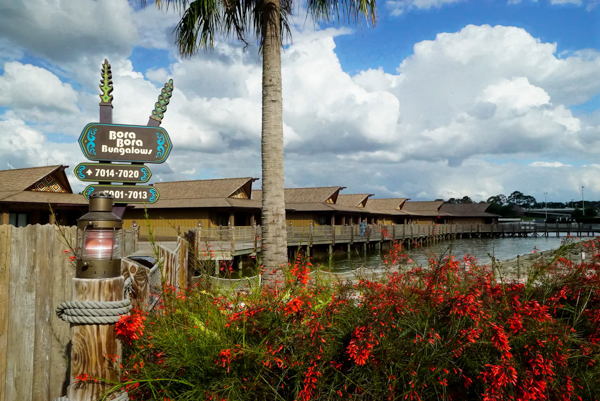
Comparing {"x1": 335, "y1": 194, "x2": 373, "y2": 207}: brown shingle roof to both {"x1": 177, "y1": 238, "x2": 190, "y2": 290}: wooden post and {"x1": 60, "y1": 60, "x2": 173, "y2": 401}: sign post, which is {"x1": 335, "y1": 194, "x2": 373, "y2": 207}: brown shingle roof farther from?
{"x1": 177, "y1": 238, "x2": 190, "y2": 290}: wooden post

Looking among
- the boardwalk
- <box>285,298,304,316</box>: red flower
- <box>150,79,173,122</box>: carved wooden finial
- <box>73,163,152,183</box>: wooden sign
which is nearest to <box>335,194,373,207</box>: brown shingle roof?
the boardwalk

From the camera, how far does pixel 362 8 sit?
23.0 ft

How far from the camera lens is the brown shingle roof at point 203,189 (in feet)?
102

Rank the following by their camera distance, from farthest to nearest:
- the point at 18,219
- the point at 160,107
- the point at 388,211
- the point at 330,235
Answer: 1. the point at 388,211
2. the point at 330,235
3. the point at 18,219
4. the point at 160,107

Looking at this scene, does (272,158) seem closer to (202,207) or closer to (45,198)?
(45,198)

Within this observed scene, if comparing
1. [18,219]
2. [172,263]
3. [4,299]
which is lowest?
[4,299]

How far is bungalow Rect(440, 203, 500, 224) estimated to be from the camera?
2534 inches

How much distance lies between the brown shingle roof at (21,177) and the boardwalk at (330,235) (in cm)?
677

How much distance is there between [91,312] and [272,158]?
388cm

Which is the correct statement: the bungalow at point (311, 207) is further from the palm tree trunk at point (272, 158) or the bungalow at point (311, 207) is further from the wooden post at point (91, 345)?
the wooden post at point (91, 345)

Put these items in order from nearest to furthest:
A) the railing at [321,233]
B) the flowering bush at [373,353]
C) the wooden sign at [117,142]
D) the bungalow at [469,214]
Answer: the flowering bush at [373,353] → the wooden sign at [117,142] → the railing at [321,233] → the bungalow at [469,214]

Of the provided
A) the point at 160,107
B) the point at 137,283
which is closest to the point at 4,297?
the point at 137,283

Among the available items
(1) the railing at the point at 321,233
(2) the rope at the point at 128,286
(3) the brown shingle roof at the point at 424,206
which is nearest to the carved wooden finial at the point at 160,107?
(1) the railing at the point at 321,233

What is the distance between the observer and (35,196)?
21406 millimetres
